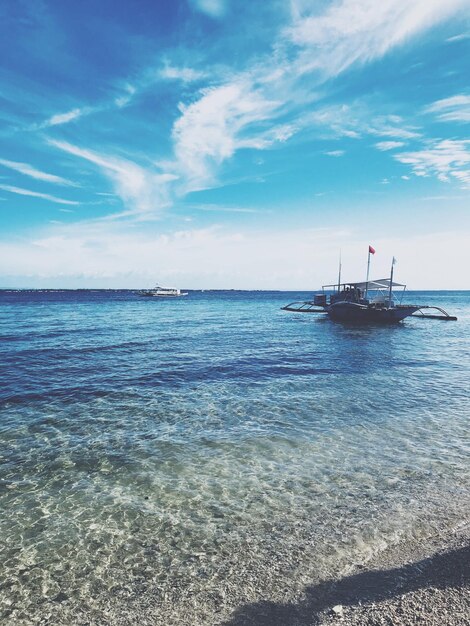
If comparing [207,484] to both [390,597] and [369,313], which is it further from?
[369,313]

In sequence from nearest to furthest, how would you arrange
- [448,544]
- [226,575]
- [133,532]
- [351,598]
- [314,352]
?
[351,598], [226,575], [448,544], [133,532], [314,352]

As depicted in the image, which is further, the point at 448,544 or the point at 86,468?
the point at 86,468

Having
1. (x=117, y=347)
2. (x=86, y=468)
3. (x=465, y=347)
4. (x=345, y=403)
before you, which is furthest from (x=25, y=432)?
(x=465, y=347)

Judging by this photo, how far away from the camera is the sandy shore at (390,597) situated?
18.0 feet

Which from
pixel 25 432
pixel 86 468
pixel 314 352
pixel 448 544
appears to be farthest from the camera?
pixel 314 352

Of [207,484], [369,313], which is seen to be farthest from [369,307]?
[207,484]

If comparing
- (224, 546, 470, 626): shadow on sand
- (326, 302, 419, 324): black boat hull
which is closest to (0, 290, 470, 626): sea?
(224, 546, 470, 626): shadow on sand

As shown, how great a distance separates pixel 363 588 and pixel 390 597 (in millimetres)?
442

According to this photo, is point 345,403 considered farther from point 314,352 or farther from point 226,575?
point 314,352

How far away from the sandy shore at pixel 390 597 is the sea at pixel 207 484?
0.27 m

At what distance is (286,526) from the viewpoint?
8102 millimetres

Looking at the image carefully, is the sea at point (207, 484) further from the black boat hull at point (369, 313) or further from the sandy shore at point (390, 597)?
the black boat hull at point (369, 313)

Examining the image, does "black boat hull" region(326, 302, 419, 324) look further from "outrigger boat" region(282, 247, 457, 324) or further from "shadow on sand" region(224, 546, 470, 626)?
"shadow on sand" region(224, 546, 470, 626)

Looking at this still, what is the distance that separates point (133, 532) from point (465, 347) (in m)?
36.2
